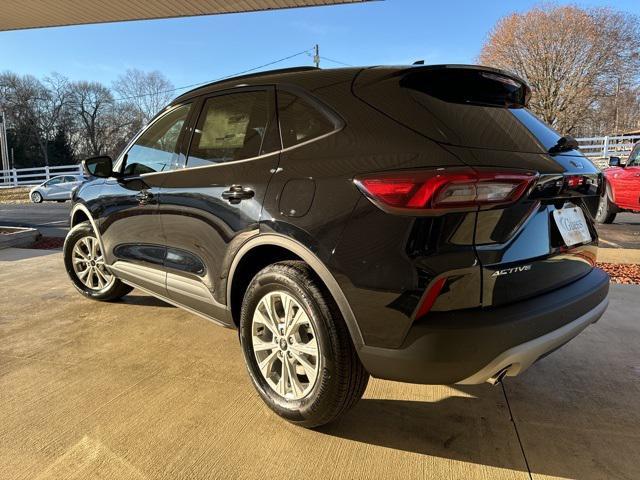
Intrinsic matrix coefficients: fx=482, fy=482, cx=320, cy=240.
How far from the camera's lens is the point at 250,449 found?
7.61ft

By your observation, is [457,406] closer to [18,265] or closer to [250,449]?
[250,449]

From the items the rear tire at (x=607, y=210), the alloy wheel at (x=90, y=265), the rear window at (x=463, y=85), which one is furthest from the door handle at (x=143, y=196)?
the rear tire at (x=607, y=210)

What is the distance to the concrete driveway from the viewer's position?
2199 mm

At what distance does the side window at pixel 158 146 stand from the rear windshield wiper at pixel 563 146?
2327 mm

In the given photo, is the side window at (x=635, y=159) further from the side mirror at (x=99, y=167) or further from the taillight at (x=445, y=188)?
the side mirror at (x=99, y=167)

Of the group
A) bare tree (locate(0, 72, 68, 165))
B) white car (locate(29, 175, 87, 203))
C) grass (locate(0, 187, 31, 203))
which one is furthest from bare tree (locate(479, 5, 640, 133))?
bare tree (locate(0, 72, 68, 165))

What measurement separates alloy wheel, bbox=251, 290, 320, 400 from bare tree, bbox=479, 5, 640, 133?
3005cm

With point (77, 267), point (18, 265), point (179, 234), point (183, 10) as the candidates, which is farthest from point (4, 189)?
point (179, 234)

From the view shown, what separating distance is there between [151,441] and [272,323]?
2.70 feet

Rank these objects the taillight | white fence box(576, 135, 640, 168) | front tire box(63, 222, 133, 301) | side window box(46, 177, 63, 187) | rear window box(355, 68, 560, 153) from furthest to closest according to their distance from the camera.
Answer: side window box(46, 177, 63, 187) → white fence box(576, 135, 640, 168) → front tire box(63, 222, 133, 301) → rear window box(355, 68, 560, 153) → the taillight

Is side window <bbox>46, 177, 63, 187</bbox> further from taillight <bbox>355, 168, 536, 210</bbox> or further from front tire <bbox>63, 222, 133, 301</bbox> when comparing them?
taillight <bbox>355, 168, 536, 210</bbox>

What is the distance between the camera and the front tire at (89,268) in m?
4.50

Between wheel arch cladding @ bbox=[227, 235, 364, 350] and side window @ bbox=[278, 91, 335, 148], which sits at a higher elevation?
side window @ bbox=[278, 91, 335, 148]

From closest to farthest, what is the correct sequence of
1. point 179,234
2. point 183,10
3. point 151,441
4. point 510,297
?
point 510,297
point 151,441
point 179,234
point 183,10
